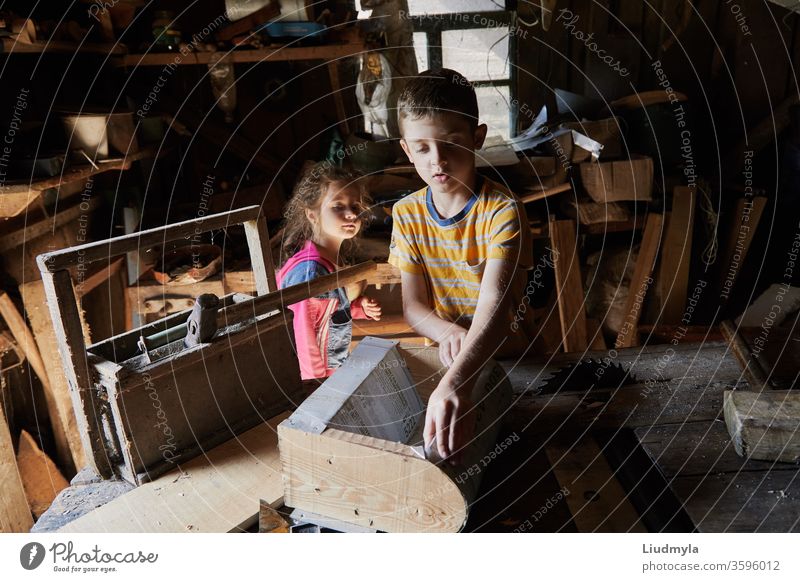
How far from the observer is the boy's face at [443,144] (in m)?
1.14

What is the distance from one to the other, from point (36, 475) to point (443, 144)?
2.14 meters

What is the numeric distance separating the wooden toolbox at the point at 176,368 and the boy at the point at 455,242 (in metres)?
0.19

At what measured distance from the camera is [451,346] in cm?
112

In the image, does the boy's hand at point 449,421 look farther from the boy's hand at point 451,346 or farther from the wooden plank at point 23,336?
the wooden plank at point 23,336

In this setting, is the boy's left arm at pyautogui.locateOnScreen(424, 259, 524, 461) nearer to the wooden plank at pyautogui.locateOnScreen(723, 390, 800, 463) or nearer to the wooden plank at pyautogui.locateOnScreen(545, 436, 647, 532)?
the wooden plank at pyautogui.locateOnScreen(545, 436, 647, 532)

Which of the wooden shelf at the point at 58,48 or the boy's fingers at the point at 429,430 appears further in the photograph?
the wooden shelf at the point at 58,48

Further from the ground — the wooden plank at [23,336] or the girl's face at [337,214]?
the girl's face at [337,214]

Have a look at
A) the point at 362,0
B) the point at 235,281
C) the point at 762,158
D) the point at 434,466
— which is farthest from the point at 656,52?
the point at 434,466

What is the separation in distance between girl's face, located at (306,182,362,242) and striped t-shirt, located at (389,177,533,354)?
43 centimetres

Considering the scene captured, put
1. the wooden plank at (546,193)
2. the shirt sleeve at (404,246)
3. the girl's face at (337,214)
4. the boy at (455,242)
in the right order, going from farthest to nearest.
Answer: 1. the wooden plank at (546,193)
2. the girl's face at (337,214)
3. the shirt sleeve at (404,246)
4. the boy at (455,242)

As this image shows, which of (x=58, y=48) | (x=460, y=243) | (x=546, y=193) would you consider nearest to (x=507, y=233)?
(x=460, y=243)

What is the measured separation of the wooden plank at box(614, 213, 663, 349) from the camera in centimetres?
264

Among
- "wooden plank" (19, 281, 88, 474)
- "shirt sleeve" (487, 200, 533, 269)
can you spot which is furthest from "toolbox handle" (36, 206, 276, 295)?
"wooden plank" (19, 281, 88, 474)

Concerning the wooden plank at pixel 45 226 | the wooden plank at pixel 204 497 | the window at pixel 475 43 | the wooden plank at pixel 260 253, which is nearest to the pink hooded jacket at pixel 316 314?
the wooden plank at pixel 260 253
